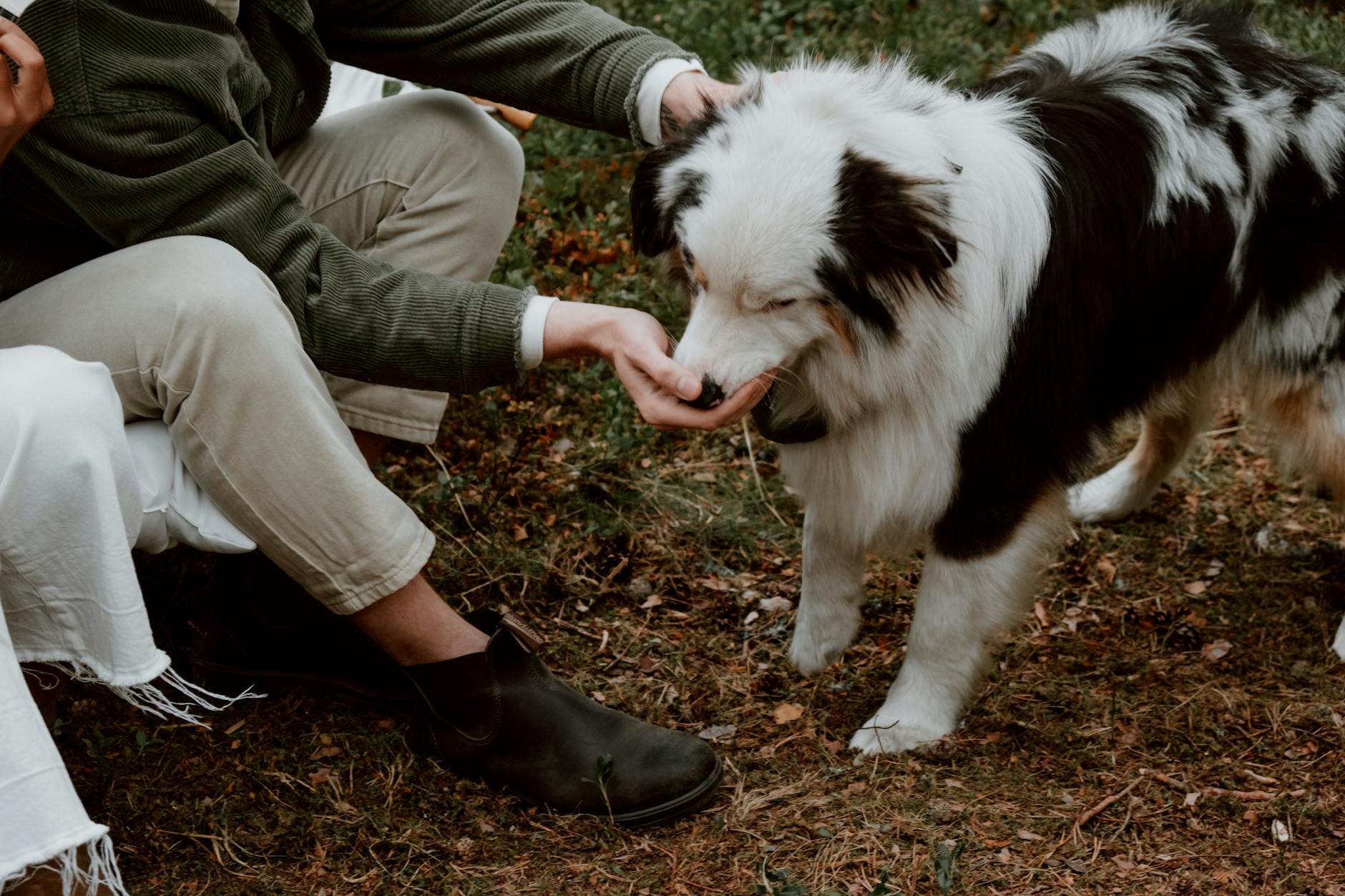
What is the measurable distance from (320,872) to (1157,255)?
1857 millimetres

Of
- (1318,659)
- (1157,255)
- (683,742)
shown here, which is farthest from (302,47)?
(1318,659)

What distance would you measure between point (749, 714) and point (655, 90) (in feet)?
4.24

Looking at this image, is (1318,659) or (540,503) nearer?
(1318,659)

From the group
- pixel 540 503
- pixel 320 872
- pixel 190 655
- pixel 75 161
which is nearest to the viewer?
pixel 75 161

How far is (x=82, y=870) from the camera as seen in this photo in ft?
5.42

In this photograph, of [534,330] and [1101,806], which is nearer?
[534,330]

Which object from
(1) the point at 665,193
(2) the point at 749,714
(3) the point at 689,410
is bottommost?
(2) the point at 749,714

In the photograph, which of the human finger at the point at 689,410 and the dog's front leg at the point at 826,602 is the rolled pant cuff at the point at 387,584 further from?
the dog's front leg at the point at 826,602

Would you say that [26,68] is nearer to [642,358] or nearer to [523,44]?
[642,358]

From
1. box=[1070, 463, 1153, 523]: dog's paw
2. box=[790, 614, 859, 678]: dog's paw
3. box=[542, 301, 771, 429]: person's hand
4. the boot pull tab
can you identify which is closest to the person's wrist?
box=[542, 301, 771, 429]: person's hand

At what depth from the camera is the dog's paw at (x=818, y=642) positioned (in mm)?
2748

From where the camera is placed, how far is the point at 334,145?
272 centimetres

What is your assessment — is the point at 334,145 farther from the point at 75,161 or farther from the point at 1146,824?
the point at 1146,824

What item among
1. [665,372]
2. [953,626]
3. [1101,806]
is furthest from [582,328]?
[1101,806]
